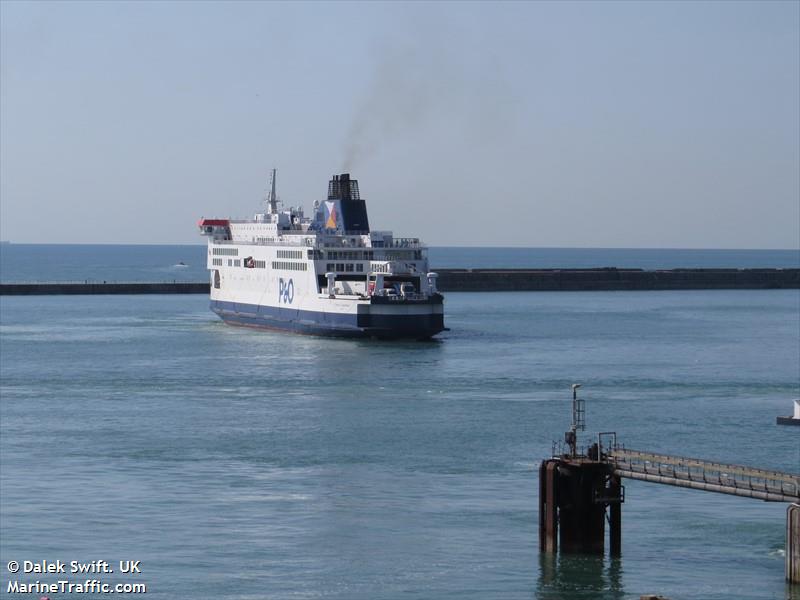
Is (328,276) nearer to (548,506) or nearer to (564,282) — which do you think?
(548,506)

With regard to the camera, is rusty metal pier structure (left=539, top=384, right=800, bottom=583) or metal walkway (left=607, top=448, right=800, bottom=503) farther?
rusty metal pier structure (left=539, top=384, right=800, bottom=583)

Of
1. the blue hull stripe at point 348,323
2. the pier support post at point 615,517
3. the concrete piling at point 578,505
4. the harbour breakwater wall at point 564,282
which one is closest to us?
the concrete piling at point 578,505

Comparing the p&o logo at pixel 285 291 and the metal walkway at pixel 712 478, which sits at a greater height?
the p&o logo at pixel 285 291

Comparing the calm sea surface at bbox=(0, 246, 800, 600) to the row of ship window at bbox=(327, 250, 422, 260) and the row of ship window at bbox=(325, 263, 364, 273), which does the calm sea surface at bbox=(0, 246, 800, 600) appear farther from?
the row of ship window at bbox=(327, 250, 422, 260)

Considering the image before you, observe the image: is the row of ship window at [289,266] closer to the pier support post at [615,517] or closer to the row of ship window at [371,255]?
the row of ship window at [371,255]

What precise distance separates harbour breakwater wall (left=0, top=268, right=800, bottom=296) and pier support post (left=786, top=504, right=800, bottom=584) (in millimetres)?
103841

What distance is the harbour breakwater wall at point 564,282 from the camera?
412 ft

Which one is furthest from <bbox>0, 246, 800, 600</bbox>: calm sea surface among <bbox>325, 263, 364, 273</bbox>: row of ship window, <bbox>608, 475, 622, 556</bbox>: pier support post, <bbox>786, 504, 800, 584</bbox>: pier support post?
<bbox>325, 263, 364, 273</bbox>: row of ship window

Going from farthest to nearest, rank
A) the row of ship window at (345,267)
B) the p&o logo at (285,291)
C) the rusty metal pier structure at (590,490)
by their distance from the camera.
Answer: the p&o logo at (285,291) < the row of ship window at (345,267) < the rusty metal pier structure at (590,490)

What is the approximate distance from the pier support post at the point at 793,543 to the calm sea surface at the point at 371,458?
1.44 ft

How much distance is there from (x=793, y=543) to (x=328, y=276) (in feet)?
165

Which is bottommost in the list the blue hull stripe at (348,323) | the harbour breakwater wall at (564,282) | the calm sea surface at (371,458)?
the calm sea surface at (371,458)

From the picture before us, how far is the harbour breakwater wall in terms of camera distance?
12544 centimetres

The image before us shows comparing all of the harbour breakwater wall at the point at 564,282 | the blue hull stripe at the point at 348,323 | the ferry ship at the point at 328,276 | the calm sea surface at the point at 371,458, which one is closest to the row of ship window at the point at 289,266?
the ferry ship at the point at 328,276
